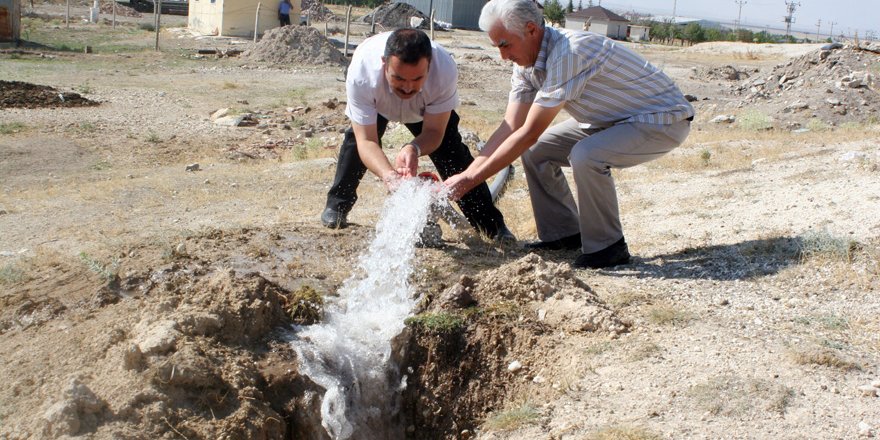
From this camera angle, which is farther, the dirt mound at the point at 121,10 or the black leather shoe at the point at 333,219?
the dirt mound at the point at 121,10

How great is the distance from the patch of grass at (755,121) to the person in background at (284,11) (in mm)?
19874

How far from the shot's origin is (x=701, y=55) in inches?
1538

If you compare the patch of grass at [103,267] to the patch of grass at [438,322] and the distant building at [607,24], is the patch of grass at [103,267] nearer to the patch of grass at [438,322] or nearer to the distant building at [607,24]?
the patch of grass at [438,322]

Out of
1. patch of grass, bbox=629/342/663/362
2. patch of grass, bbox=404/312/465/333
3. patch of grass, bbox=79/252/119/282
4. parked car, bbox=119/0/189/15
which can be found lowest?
patch of grass, bbox=404/312/465/333

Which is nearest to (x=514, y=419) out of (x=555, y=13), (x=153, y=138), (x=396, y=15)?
(x=153, y=138)

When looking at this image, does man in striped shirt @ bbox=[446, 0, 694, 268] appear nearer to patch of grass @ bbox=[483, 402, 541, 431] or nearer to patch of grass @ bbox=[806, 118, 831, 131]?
patch of grass @ bbox=[483, 402, 541, 431]

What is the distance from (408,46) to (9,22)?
24.6 metres

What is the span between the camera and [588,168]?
5016 millimetres

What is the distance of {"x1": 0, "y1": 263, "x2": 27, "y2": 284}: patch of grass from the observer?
15.2 ft

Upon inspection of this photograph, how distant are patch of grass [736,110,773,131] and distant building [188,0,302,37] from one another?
20.7 m

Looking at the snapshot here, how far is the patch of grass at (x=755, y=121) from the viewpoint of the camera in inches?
534

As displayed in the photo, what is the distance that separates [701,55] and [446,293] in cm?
3703

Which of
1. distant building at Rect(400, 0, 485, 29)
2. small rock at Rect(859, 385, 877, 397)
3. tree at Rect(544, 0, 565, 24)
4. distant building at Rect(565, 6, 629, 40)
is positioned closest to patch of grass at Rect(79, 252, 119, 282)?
small rock at Rect(859, 385, 877, 397)

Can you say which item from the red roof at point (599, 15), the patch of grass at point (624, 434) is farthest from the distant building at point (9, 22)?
the red roof at point (599, 15)
